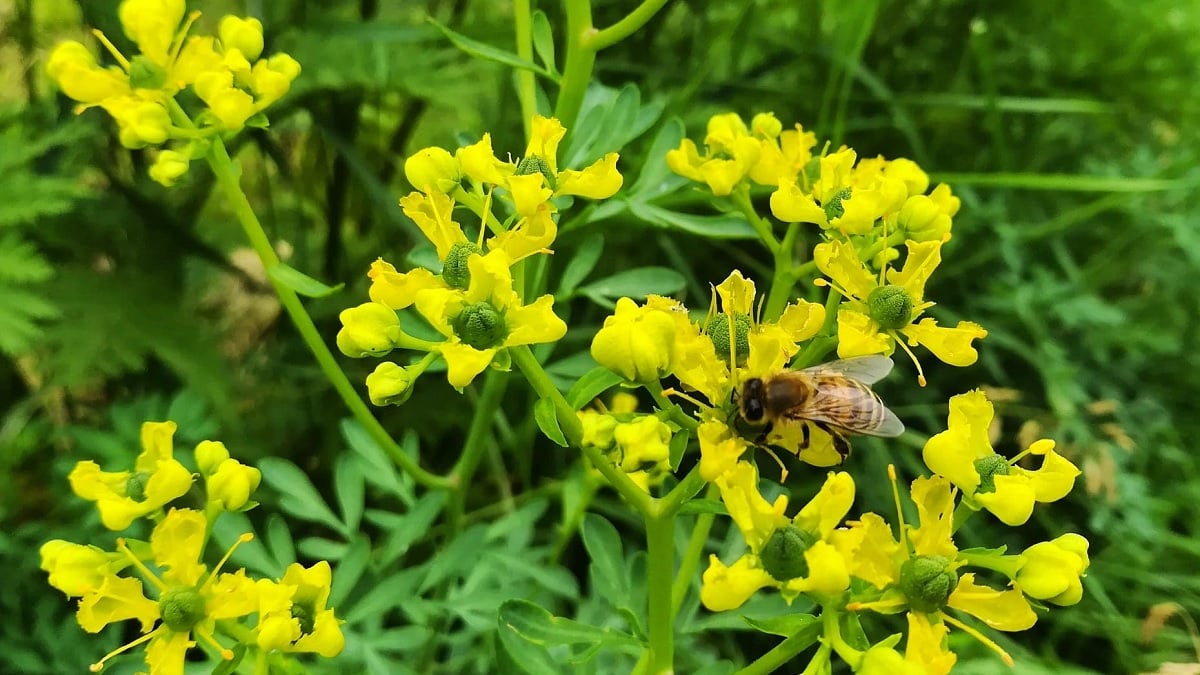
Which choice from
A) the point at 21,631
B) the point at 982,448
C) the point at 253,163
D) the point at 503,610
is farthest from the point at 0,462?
the point at 982,448

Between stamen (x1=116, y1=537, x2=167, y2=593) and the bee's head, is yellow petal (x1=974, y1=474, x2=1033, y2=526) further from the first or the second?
stamen (x1=116, y1=537, x2=167, y2=593)

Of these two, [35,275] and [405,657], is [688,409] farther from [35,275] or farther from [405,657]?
[35,275]

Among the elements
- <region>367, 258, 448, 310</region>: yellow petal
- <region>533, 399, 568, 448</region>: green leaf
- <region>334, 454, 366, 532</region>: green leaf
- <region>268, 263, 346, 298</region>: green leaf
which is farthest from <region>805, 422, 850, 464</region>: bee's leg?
<region>334, 454, 366, 532</region>: green leaf

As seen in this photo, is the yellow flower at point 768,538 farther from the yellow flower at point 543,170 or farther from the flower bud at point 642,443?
the yellow flower at point 543,170

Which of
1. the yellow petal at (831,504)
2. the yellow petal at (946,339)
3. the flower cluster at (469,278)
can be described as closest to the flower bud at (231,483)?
the flower cluster at (469,278)

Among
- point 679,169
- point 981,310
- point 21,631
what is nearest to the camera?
point 679,169

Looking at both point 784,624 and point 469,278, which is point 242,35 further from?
point 784,624

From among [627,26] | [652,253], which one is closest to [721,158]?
[627,26]
